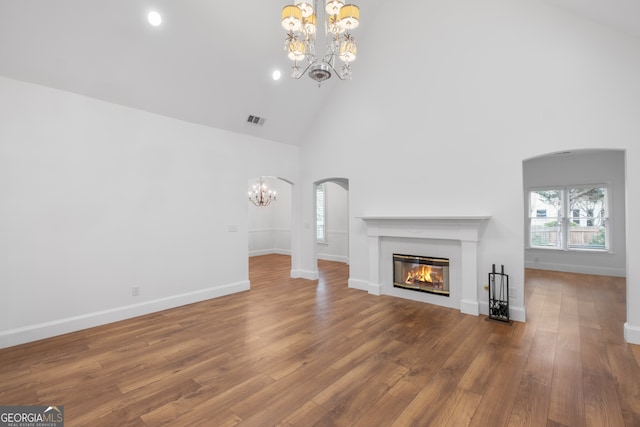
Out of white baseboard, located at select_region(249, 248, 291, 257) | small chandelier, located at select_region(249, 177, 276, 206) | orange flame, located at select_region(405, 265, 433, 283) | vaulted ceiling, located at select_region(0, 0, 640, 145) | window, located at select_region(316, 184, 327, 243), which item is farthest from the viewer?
white baseboard, located at select_region(249, 248, 291, 257)

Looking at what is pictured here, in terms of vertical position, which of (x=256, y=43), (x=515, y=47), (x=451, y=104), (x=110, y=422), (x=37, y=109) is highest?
(x=256, y=43)

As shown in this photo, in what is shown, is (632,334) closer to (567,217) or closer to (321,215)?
(567,217)

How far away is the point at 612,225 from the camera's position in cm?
663

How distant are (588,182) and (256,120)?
7898 mm

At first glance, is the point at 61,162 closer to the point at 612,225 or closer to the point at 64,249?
the point at 64,249

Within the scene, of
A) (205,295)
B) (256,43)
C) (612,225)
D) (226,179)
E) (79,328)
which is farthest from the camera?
(612,225)

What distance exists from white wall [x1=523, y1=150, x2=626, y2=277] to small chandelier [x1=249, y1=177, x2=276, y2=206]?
304 inches

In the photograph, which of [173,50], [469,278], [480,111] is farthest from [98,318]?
[480,111]

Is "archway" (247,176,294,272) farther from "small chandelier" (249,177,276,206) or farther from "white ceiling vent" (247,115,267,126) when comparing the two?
"white ceiling vent" (247,115,267,126)

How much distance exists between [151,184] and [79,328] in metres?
2.14

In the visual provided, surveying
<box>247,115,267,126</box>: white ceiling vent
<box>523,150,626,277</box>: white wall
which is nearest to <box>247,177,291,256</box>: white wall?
<box>247,115,267,126</box>: white ceiling vent

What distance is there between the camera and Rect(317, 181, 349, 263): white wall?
29.7 feet

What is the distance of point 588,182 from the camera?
684 cm

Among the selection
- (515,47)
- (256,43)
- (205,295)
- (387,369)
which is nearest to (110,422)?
(387,369)
